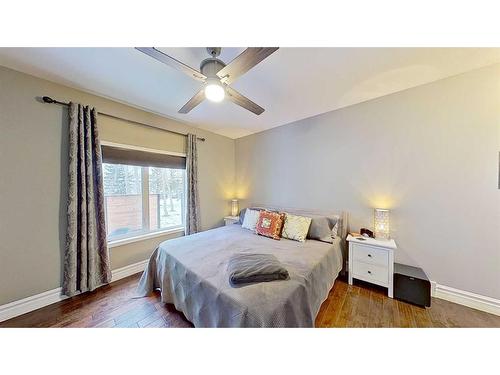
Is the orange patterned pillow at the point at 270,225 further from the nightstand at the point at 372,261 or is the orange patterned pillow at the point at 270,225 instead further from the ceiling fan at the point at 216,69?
the ceiling fan at the point at 216,69

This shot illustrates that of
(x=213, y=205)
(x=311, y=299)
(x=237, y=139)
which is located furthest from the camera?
(x=237, y=139)

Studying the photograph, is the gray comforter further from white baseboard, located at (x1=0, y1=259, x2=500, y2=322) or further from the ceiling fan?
the ceiling fan

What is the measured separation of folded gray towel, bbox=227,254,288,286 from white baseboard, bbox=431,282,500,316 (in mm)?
1885

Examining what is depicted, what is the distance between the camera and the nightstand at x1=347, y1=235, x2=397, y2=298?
192cm

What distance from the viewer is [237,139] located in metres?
3.93

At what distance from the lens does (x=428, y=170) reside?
1944 millimetres

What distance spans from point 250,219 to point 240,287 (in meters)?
1.61

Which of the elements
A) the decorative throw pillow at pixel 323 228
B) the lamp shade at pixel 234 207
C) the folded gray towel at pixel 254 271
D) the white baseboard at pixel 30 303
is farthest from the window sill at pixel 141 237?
the decorative throw pillow at pixel 323 228

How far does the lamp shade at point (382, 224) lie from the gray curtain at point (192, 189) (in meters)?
2.74

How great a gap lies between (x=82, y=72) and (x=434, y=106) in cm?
365

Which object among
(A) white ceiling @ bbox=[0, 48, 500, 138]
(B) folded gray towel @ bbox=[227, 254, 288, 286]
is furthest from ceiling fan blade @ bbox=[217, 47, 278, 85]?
(B) folded gray towel @ bbox=[227, 254, 288, 286]

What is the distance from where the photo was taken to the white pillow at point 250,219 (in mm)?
2746
